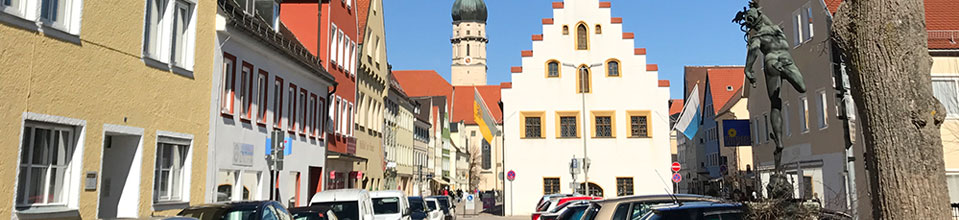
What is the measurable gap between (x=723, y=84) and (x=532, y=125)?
22.5m

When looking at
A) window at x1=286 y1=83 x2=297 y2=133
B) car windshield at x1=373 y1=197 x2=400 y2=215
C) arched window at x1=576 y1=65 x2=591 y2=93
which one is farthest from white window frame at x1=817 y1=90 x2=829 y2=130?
arched window at x1=576 y1=65 x2=591 y2=93

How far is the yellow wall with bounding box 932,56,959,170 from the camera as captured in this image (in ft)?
69.1

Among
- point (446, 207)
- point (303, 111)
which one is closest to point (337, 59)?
point (303, 111)

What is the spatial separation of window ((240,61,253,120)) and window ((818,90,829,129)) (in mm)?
17467

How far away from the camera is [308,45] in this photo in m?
25.7

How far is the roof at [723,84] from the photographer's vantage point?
59041mm

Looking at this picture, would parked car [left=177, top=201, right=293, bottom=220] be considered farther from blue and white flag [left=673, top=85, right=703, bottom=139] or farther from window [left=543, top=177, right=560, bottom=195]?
window [left=543, top=177, right=560, bottom=195]

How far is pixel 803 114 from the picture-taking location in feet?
85.9

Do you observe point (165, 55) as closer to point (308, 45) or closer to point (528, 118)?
point (308, 45)

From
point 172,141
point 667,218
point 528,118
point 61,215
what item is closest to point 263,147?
point 172,141

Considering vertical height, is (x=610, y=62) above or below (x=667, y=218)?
above

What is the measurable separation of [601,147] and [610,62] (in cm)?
518

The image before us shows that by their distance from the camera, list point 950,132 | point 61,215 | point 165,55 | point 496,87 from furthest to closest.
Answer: point 496,87 → point 950,132 → point 165,55 → point 61,215

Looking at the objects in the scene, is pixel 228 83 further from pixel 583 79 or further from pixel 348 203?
pixel 583 79
